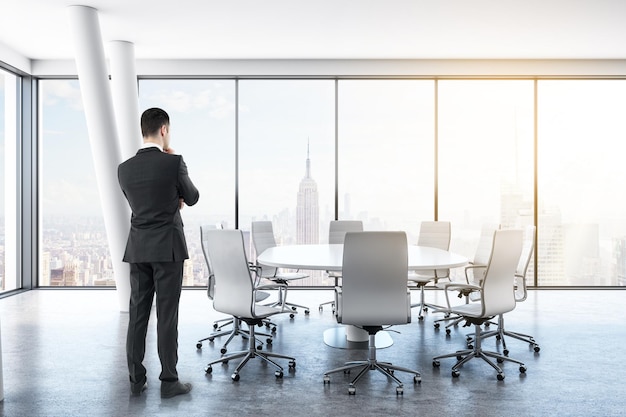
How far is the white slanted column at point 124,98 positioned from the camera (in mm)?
7078

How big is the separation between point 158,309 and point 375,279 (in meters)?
1.51

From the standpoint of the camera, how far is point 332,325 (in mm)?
5949

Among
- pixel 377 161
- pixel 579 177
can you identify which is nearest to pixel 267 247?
pixel 377 161

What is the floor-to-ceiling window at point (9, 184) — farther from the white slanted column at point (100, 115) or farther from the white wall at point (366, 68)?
the white slanted column at point (100, 115)

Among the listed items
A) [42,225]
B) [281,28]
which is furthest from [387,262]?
[42,225]

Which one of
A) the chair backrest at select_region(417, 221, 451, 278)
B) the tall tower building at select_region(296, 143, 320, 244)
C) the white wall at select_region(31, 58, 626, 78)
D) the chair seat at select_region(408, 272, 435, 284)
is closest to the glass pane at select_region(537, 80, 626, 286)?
the white wall at select_region(31, 58, 626, 78)

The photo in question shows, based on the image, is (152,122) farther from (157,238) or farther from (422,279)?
(422,279)

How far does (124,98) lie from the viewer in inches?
279

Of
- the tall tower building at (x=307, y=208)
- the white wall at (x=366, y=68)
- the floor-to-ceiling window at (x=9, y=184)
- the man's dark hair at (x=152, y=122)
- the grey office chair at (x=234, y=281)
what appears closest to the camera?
the man's dark hair at (x=152, y=122)

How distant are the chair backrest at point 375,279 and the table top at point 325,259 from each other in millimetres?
298

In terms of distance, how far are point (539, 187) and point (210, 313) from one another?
A: 556 centimetres

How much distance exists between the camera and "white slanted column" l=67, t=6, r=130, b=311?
614cm

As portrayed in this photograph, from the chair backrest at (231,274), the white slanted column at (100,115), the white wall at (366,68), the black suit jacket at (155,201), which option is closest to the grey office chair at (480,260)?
the chair backrest at (231,274)

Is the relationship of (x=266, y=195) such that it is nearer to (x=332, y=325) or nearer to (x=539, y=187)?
(x=332, y=325)
